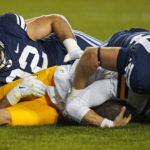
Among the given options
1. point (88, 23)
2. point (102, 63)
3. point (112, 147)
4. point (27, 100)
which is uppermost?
point (102, 63)

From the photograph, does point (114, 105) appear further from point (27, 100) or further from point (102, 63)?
point (27, 100)

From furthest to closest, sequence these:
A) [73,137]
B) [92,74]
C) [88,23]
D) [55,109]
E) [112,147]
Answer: [88,23] → [55,109] → [92,74] → [73,137] → [112,147]

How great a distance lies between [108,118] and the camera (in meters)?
2.08

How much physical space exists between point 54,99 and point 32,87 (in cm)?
11

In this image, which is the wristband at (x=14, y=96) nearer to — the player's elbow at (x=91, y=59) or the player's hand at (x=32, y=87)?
the player's hand at (x=32, y=87)

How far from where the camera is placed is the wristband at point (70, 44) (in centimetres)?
258

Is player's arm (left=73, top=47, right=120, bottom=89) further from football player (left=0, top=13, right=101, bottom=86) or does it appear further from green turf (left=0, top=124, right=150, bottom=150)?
football player (left=0, top=13, right=101, bottom=86)

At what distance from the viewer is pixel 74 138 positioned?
6.03ft

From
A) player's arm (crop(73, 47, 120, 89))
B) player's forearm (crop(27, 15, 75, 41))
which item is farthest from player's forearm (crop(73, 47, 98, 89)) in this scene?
player's forearm (crop(27, 15, 75, 41))

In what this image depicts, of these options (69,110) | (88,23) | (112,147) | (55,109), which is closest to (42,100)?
(55,109)

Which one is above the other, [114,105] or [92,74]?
[92,74]

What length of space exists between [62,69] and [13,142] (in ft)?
1.78

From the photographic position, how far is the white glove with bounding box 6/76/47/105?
2.24 meters

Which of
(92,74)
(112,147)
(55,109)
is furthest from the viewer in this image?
(55,109)
